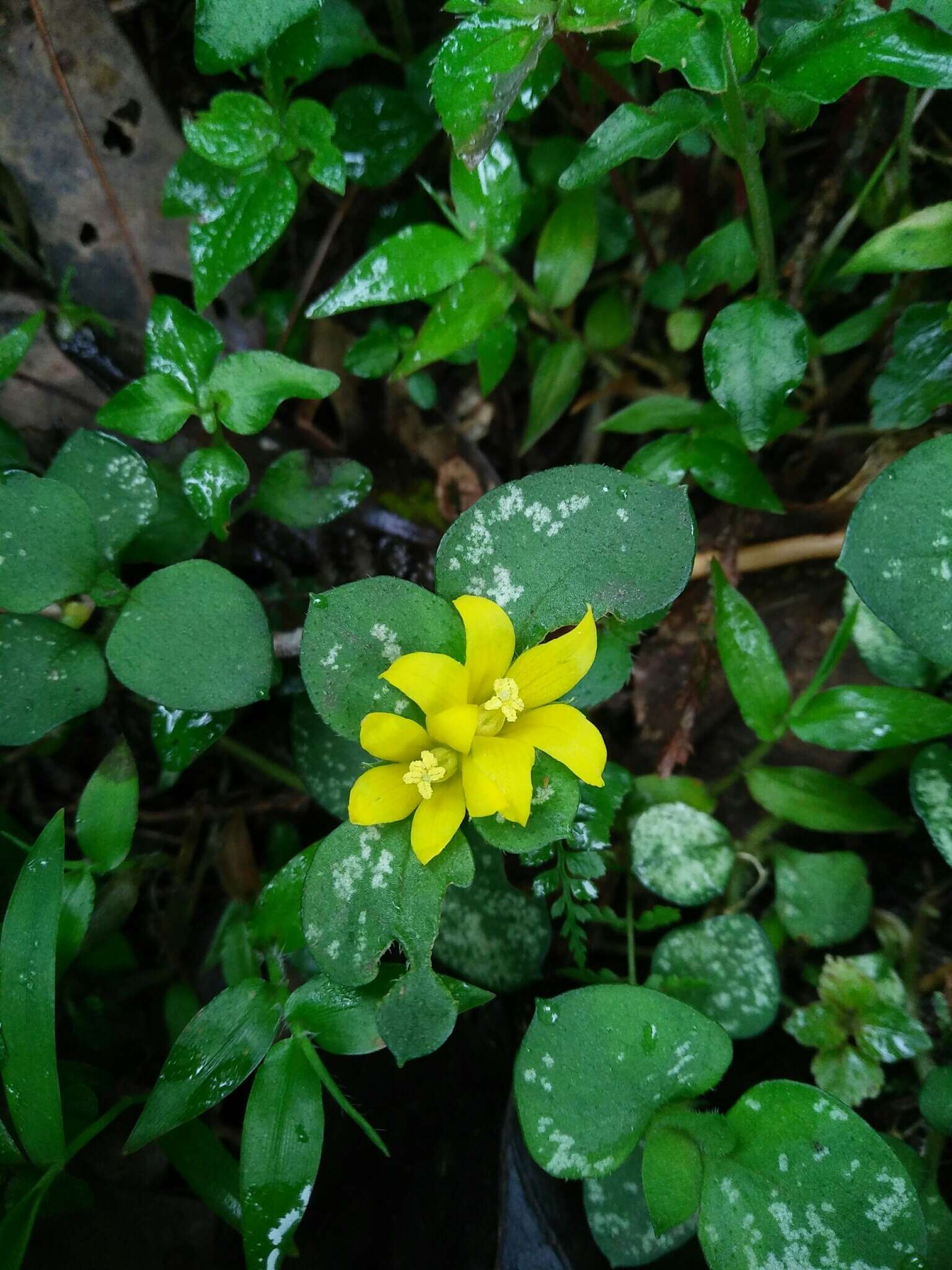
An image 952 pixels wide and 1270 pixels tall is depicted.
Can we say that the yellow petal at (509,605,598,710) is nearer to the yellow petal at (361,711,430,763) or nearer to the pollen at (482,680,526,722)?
the pollen at (482,680,526,722)

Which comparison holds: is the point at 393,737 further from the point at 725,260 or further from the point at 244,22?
the point at 244,22

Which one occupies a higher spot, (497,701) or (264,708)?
(497,701)

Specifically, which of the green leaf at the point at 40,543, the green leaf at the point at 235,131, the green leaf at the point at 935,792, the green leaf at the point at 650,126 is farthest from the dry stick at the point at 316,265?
the green leaf at the point at 935,792

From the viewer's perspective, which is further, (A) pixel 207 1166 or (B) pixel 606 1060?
(A) pixel 207 1166

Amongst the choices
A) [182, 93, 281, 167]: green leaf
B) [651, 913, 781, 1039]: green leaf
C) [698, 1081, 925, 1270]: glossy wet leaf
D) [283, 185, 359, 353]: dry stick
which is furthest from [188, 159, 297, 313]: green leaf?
[698, 1081, 925, 1270]: glossy wet leaf

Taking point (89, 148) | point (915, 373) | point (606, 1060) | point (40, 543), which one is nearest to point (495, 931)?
point (606, 1060)

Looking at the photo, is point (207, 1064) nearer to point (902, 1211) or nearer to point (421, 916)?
point (421, 916)

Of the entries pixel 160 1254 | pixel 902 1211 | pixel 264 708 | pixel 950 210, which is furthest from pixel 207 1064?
pixel 950 210
